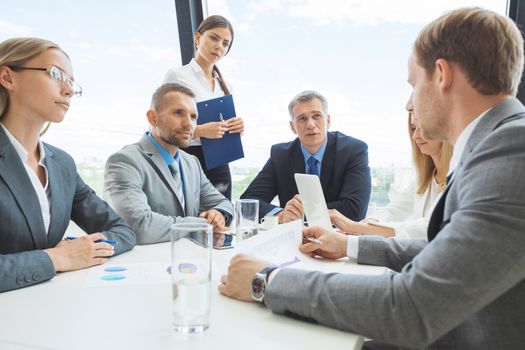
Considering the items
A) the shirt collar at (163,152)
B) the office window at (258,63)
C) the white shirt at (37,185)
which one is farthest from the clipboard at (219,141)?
the white shirt at (37,185)

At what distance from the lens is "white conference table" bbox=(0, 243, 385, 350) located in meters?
0.80

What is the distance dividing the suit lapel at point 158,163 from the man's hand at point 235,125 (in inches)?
23.3

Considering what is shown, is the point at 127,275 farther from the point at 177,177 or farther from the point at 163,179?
the point at 177,177

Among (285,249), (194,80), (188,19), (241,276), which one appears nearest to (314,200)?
(285,249)

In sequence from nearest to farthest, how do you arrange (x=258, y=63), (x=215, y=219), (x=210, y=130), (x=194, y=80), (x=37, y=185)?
(x=37, y=185), (x=215, y=219), (x=210, y=130), (x=194, y=80), (x=258, y=63)

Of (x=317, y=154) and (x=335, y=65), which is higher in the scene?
(x=335, y=65)

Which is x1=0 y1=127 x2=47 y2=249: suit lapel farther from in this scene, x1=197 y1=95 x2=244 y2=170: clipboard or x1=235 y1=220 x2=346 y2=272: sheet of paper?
x1=197 y1=95 x2=244 y2=170: clipboard

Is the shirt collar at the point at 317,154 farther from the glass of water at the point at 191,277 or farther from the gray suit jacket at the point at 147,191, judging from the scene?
the glass of water at the point at 191,277

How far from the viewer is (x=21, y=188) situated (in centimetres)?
143

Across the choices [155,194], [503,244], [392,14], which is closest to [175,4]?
[392,14]

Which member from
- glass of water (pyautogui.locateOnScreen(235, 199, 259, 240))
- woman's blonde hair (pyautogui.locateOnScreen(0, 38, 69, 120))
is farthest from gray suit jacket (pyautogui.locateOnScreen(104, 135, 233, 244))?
woman's blonde hair (pyautogui.locateOnScreen(0, 38, 69, 120))

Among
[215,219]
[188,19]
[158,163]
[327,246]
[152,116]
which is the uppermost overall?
[188,19]

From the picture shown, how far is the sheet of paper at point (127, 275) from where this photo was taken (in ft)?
3.89

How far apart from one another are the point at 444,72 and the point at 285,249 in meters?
0.69
